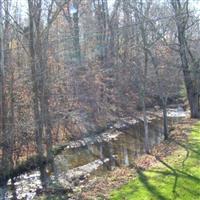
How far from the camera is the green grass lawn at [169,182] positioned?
36.9ft

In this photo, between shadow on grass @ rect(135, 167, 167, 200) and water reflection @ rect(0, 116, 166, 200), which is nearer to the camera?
shadow on grass @ rect(135, 167, 167, 200)

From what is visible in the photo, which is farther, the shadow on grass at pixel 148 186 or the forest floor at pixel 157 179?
the forest floor at pixel 157 179

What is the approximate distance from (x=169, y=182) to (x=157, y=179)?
2.06 feet

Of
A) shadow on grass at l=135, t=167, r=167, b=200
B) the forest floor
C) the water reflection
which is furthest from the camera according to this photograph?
the water reflection

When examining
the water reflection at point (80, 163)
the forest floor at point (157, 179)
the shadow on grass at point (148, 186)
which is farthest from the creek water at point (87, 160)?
the shadow on grass at point (148, 186)

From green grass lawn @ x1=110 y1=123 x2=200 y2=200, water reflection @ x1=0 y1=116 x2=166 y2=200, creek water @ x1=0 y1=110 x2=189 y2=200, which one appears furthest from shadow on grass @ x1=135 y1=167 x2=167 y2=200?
water reflection @ x1=0 y1=116 x2=166 y2=200

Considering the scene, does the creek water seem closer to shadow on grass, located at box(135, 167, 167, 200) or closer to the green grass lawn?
shadow on grass, located at box(135, 167, 167, 200)

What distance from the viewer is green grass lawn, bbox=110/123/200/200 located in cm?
1125

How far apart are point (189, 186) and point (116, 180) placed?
267cm

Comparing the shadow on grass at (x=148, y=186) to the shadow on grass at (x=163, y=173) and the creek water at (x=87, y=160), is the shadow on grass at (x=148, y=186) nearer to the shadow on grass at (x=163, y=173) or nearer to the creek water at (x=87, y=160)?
the shadow on grass at (x=163, y=173)

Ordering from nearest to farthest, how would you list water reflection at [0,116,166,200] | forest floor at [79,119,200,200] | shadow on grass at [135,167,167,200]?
1. shadow on grass at [135,167,167,200]
2. forest floor at [79,119,200,200]
3. water reflection at [0,116,166,200]

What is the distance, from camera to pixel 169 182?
40.7 feet

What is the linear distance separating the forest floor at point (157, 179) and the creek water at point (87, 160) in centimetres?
140

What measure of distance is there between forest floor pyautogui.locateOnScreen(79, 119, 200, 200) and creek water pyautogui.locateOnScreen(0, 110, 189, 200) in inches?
55.1
